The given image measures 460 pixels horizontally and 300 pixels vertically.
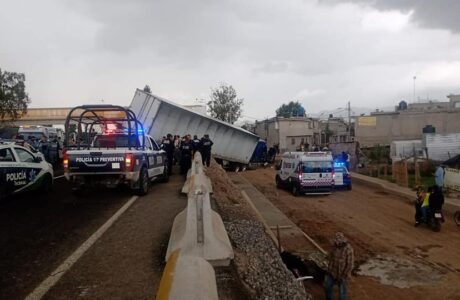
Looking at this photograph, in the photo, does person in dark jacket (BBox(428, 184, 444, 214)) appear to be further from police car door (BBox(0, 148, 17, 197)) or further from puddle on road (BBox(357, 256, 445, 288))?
police car door (BBox(0, 148, 17, 197))

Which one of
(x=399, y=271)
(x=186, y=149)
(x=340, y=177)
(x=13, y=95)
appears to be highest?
(x=13, y=95)

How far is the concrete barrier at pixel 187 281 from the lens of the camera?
2.74 m

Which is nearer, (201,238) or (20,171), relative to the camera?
(201,238)

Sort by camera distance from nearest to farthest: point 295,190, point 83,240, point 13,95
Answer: point 83,240 < point 295,190 < point 13,95

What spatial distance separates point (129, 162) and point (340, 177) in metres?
17.4

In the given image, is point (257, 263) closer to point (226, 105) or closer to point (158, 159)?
point (158, 159)

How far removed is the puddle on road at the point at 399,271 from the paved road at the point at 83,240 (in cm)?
561

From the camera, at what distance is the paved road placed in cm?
585

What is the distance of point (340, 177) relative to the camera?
1070 inches

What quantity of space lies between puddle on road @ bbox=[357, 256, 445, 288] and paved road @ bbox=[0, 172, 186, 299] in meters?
5.61

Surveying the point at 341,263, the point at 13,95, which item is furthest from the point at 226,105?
the point at 341,263

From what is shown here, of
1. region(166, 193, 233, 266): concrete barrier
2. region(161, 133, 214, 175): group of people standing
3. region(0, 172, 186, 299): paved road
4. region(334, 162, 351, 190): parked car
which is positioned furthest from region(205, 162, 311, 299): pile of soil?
region(334, 162, 351, 190): parked car

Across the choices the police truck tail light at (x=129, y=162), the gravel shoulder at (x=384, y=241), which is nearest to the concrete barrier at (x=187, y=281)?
the police truck tail light at (x=129, y=162)

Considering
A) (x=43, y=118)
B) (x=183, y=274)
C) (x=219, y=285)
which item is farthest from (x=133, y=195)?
(x=43, y=118)
